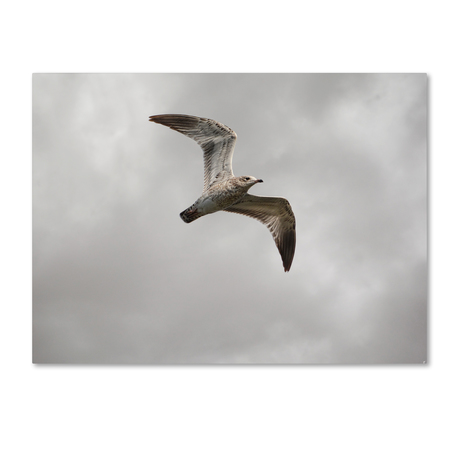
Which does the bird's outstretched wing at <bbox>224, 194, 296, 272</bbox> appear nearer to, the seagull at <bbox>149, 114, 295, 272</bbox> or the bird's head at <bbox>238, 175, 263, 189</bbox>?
the seagull at <bbox>149, 114, 295, 272</bbox>

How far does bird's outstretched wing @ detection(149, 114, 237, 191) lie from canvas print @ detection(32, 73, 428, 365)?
0.06 feet

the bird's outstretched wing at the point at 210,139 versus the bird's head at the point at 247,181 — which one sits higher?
the bird's outstretched wing at the point at 210,139

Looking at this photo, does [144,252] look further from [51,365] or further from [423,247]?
[423,247]

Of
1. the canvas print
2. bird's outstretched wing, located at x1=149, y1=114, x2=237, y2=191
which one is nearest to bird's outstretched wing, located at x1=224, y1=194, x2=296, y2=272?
the canvas print

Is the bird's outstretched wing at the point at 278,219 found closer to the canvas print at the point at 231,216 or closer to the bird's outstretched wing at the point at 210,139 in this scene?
the canvas print at the point at 231,216

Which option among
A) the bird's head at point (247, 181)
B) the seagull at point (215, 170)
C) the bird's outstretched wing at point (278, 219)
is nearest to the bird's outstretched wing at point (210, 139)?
the seagull at point (215, 170)

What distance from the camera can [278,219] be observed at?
4.17 m

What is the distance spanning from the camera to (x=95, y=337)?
13.2 feet

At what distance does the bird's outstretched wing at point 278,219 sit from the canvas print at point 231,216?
15 mm

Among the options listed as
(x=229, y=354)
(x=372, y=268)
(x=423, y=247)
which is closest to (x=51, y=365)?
(x=229, y=354)

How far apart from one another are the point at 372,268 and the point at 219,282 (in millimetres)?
1637

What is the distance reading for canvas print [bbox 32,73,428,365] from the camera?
3918mm

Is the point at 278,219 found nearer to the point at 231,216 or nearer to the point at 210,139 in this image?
the point at 231,216

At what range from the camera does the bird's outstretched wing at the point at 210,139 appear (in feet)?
12.0
